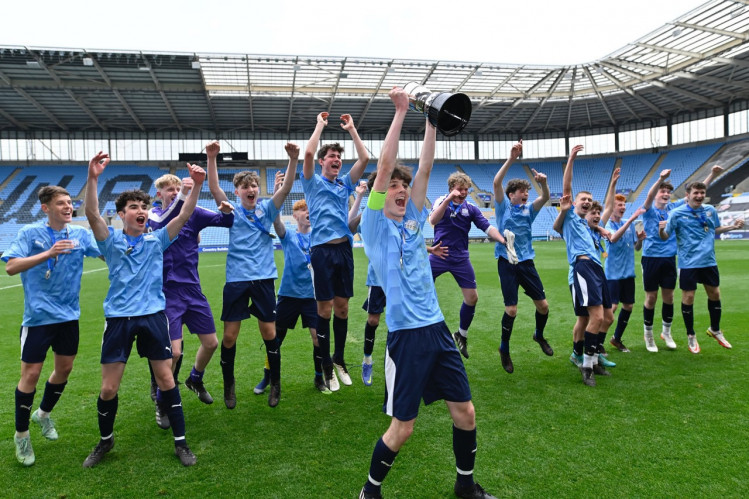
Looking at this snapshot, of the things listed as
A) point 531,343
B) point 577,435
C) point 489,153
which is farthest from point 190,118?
point 577,435

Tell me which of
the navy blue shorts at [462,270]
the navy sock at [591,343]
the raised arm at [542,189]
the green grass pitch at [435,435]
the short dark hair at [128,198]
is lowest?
the green grass pitch at [435,435]

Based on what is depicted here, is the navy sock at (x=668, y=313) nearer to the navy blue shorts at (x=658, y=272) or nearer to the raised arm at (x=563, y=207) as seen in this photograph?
the navy blue shorts at (x=658, y=272)

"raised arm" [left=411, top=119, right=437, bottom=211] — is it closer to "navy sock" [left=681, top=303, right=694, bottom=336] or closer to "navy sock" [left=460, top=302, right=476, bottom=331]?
"navy sock" [left=460, top=302, right=476, bottom=331]

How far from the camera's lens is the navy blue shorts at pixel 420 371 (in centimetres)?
297

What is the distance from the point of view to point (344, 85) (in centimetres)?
3309

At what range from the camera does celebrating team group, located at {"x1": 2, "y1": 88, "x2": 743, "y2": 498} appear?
10.1 ft

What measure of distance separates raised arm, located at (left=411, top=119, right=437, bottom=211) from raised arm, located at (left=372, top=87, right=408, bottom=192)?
18 cm

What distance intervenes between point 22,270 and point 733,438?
5675 millimetres

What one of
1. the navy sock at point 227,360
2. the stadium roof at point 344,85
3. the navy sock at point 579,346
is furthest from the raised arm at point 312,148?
the stadium roof at point 344,85

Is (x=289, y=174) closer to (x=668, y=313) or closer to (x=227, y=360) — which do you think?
(x=227, y=360)

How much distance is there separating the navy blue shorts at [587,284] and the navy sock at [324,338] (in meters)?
2.82

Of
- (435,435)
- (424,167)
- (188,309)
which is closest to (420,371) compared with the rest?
(424,167)

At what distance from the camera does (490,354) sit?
22.5 feet

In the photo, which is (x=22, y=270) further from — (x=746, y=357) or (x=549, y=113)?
(x=549, y=113)
